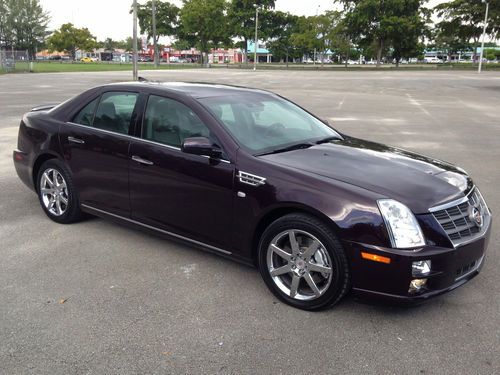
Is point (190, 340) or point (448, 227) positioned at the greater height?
point (448, 227)

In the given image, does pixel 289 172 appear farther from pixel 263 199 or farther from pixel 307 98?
pixel 307 98

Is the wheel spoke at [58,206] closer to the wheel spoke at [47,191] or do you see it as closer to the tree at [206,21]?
the wheel spoke at [47,191]

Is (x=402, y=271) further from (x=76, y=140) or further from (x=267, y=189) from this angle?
(x=76, y=140)

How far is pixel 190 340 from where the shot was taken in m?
3.10

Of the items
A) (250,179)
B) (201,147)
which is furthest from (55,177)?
(250,179)

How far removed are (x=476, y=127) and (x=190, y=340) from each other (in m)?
11.8

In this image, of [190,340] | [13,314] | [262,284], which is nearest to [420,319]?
[262,284]

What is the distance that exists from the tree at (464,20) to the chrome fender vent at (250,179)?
7337 cm

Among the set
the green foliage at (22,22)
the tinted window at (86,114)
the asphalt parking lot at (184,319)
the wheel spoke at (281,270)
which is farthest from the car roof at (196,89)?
the green foliage at (22,22)

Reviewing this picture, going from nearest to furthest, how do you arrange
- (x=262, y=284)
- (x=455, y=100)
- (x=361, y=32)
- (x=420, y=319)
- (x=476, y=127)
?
(x=420, y=319) < (x=262, y=284) < (x=476, y=127) < (x=455, y=100) < (x=361, y=32)

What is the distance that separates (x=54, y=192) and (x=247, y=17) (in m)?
75.5

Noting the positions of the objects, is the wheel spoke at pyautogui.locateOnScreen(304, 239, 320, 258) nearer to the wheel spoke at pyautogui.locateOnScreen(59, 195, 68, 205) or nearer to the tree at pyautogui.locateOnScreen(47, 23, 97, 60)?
the wheel spoke at pyautogui.locateOnScreen(59, 195, 68, 205)

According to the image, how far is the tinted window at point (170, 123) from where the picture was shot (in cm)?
408

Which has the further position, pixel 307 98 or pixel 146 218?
pixel 307 98
